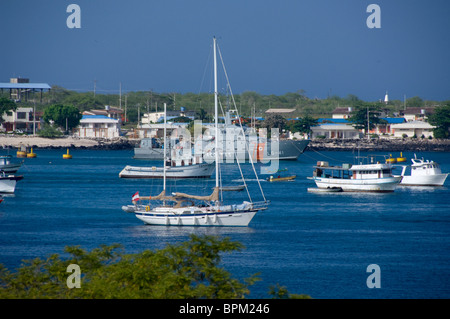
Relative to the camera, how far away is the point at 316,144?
124750 mm

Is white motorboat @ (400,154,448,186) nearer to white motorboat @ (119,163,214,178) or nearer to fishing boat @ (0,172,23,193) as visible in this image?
white motorboat @ (119,163,214,178)

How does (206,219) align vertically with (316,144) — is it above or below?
below

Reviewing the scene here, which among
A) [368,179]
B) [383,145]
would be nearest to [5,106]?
[383,145]

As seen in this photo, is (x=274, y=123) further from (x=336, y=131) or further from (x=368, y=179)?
(x=368, y=179)

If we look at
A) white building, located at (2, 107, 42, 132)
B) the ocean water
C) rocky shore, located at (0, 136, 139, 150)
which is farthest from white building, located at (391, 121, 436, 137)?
the ocean water

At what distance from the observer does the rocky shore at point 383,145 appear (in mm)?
119500

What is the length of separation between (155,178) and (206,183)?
24.8ft

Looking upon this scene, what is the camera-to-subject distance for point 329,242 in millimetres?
31781

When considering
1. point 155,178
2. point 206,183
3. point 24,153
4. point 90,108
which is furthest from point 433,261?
point 90,108

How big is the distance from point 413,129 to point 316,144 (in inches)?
964

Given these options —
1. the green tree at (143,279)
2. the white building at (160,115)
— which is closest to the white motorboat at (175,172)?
the green tree at (143,279)

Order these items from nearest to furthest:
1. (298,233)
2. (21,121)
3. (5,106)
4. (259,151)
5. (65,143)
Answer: (298,233), (259,151), (5,106), (65,143), (21,121)

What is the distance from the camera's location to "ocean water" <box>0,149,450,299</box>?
24.7m
